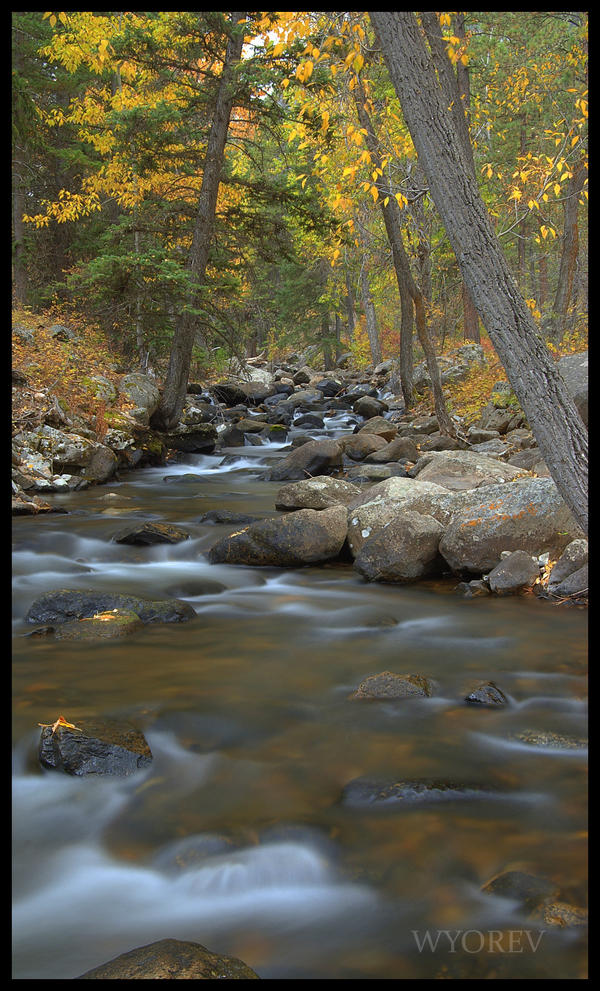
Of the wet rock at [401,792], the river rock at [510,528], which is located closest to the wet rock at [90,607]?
the river rock at [510,528]

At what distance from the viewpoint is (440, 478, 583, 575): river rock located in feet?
22.4

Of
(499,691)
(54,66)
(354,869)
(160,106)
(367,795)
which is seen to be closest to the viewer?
(354,869)

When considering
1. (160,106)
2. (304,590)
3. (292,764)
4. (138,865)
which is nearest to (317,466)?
(304,590)

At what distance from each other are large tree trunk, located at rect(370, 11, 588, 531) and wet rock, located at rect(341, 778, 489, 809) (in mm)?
1770

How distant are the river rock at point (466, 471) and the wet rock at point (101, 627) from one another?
4775 mm

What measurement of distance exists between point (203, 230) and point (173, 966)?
14.2 metres

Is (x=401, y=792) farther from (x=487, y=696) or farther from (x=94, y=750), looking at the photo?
(x=94, y=750)

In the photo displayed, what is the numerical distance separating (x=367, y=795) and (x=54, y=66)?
64.7 feet

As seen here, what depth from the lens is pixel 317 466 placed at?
1289 cm

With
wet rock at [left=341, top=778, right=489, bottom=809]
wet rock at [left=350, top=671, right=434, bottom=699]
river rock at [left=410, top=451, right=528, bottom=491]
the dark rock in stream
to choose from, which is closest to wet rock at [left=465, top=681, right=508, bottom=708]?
wet rock at [left=350, top=671, right=434, bottom=699]

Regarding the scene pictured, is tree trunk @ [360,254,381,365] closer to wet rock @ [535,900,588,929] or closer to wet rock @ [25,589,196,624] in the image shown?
wet rock @ [25,589,196,624]

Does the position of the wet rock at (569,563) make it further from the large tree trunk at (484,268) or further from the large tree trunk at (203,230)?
the large tree trunk at (203,230)

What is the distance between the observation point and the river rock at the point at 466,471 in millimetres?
9250
